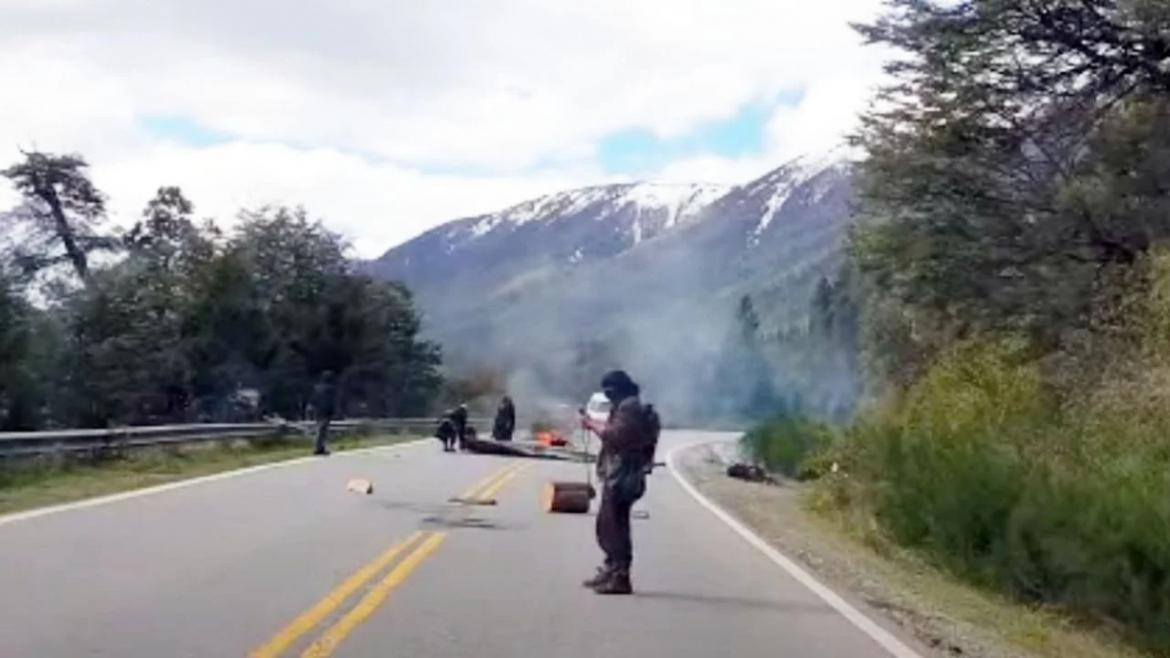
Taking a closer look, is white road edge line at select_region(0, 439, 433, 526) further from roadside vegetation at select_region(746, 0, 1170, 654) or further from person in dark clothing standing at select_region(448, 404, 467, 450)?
roadside vegetation at select_region(746, 0, 1170, 654)

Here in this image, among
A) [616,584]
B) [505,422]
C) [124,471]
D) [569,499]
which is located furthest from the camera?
[505,422]

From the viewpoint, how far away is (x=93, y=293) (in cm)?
5512

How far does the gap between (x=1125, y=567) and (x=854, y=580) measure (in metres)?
2.68

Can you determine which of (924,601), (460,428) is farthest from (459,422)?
(924,601)

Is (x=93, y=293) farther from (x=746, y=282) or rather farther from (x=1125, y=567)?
(x=746, y=282)

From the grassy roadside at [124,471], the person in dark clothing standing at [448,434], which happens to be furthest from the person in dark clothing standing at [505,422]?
the grassy roadside at [124,471]

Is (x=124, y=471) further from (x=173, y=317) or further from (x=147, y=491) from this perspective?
(x=173, y=317)

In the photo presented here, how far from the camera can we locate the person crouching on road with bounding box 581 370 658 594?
1543 cm

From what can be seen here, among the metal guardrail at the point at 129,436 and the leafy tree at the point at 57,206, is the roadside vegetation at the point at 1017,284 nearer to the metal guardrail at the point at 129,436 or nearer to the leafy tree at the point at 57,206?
the metal guardrail at the point at 129,436

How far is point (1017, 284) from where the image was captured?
2961 centimetres

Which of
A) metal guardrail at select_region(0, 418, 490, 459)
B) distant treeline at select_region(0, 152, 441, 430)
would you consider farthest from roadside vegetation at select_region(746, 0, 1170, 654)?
distant treeline at select_region(0, 152, 441, 430)

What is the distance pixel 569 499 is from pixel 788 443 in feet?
65.2

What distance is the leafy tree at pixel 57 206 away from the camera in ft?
207

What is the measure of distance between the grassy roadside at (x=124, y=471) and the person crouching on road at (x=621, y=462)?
345 inches
